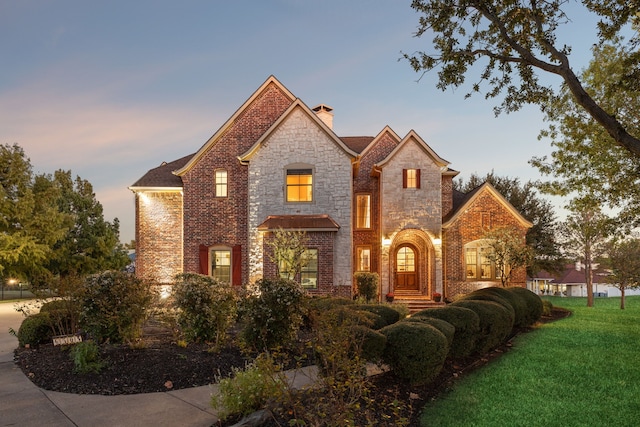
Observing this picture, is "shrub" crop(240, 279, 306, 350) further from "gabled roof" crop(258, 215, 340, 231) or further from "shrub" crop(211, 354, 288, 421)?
"gabled roof" crop(258, 215, 340, 231)

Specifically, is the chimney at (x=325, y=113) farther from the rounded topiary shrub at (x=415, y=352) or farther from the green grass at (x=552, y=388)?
the rounded topiary shrub at (x=415, y=352)

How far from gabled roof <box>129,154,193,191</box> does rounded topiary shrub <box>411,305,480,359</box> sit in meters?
14.7

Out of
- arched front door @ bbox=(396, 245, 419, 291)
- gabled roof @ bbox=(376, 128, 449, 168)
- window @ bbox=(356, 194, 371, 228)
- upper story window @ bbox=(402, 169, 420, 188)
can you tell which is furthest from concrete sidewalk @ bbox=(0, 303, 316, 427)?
arched front door @ bbox=(396, 245, 419, 291)

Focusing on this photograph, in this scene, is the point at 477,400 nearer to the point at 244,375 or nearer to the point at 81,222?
the point at 244,375

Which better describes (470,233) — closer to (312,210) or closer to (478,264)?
(478,264)

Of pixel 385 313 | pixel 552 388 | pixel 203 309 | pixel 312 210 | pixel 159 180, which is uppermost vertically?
pixel 159 180

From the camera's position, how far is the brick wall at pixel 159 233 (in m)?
19.9

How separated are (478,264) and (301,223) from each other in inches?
396

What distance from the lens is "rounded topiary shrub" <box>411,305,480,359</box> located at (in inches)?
362

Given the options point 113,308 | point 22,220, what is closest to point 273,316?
point 113,308

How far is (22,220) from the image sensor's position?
24703 mm

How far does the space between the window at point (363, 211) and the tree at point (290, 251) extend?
5.53 metres

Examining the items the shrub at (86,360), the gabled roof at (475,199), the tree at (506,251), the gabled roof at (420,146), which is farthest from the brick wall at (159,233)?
the tree at (506,251)

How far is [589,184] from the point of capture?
15.9m
